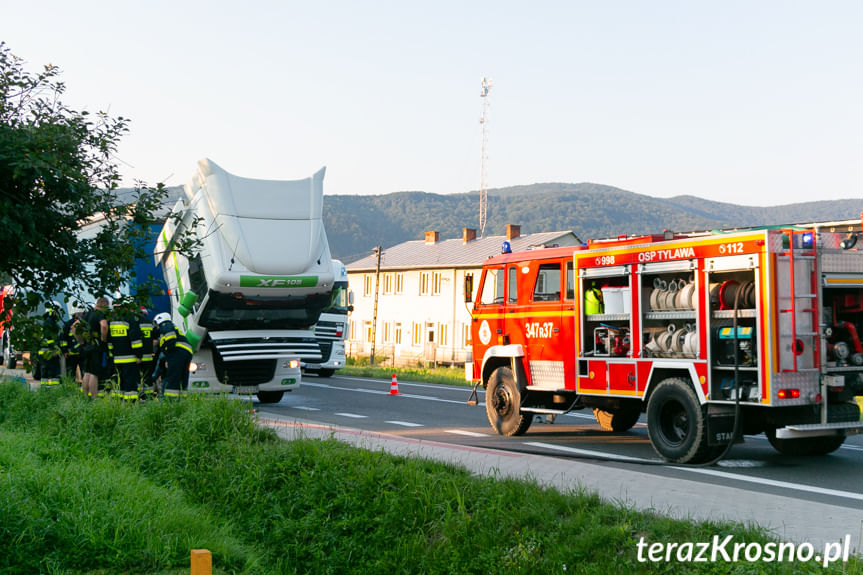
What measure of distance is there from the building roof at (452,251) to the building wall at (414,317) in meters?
0.68

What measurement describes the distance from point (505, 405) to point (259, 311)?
198 inches

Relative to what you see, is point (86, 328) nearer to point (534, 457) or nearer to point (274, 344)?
point (534, 457)

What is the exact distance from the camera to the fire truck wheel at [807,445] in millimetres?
12195

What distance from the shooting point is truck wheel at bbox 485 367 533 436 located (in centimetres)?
1412

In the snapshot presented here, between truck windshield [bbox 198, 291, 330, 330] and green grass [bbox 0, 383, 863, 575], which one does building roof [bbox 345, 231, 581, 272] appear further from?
green grass [bbox 0, 383, 863, 575]

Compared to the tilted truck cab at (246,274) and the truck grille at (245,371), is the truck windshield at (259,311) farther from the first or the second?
the truck grille at (245,371)

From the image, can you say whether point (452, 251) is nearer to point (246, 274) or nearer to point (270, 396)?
point (270, 396)

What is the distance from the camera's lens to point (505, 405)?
1434 cm

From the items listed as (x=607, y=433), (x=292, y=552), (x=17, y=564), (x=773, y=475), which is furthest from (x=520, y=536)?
(x=607, y=433)

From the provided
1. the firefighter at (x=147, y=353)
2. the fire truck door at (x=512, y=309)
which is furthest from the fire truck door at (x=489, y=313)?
the firefighter at (x=147, y=353)

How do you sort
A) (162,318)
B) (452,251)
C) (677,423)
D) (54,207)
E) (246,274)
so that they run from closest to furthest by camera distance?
(54,207)
(677,423)
(162,318)
(246,274)
(452,251)

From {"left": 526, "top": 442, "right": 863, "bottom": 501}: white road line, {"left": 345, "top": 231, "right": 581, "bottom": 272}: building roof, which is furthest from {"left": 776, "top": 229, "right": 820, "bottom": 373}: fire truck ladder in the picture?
{"left": 345, "top": 231, "right": 581, "bottom": 272}: building roof

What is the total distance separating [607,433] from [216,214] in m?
7.47

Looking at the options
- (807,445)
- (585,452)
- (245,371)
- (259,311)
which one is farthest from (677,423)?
(245,371)
